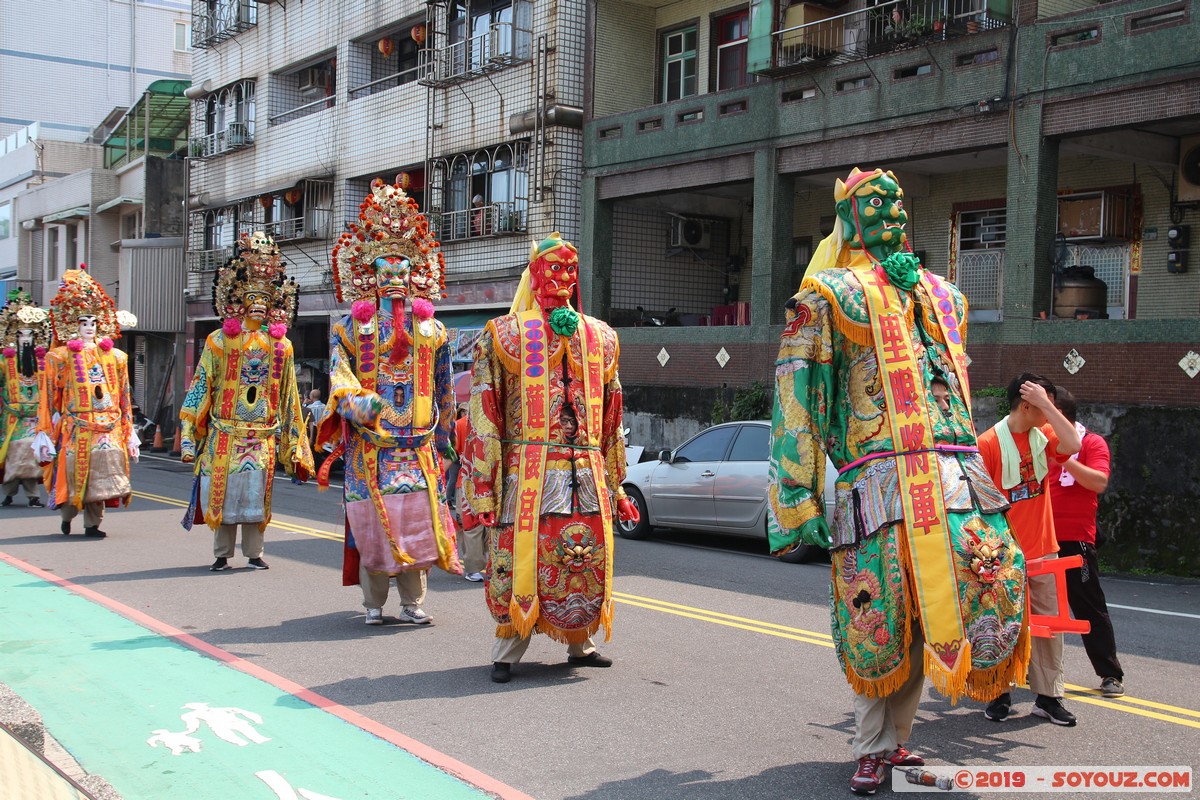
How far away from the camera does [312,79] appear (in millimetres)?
32312

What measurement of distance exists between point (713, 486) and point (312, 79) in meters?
22.8

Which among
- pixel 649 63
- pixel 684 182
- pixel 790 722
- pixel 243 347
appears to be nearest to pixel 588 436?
pixel 790 722

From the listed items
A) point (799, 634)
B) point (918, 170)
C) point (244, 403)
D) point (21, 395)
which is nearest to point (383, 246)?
point (244, 403)

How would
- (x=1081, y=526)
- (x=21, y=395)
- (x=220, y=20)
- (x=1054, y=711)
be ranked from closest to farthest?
(x=1054, y=711) → (x=1081, y=526) → (x=21, y=395) → (x=220, y=20)

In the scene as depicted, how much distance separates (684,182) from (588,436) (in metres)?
15.1

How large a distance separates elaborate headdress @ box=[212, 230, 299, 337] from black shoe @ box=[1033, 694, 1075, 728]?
7729mm

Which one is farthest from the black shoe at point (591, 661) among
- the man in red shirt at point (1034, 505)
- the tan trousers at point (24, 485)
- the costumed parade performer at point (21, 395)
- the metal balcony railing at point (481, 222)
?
the metal balcony railing at point (481, 222)

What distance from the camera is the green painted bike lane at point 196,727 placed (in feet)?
16.3

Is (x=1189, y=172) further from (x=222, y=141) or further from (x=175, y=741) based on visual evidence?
(x=222, y=141)

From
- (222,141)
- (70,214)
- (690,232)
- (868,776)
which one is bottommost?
(868,776)

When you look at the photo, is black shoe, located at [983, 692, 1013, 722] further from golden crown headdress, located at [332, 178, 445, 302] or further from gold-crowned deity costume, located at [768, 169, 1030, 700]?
golden crown headdress, located at [332, 178, 445, 302]

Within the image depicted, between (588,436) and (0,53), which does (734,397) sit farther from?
(0,53)

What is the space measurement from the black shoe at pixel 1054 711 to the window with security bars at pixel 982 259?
13566mm

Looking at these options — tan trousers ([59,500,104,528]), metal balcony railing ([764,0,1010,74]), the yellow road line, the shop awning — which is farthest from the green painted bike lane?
the shop awning
